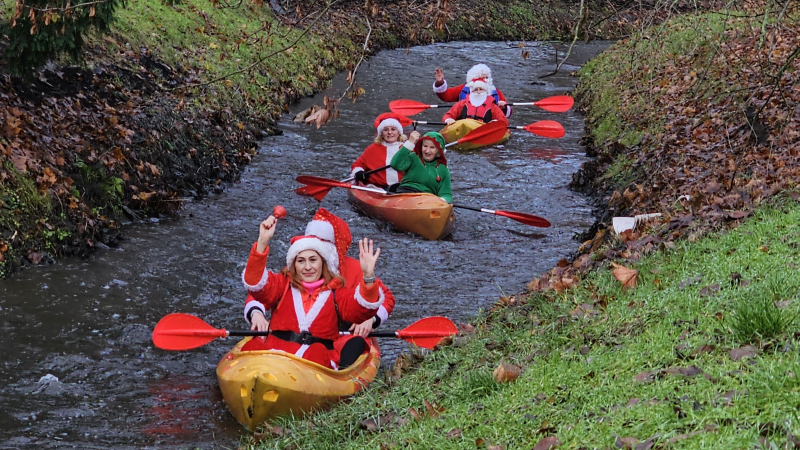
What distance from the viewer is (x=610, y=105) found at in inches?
674

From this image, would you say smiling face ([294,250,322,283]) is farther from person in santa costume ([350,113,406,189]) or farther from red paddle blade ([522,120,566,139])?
red paddle blade ([522,120,566,139])

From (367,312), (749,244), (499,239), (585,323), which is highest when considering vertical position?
(749,244)

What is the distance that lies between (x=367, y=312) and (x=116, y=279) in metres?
A: 3.21

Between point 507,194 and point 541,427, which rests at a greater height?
point 541,427

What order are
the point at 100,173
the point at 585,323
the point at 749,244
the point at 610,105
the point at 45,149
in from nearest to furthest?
the point at 585,323, the point at 749,244, the point at 45,149, the point at 100,173, the point at 610,105

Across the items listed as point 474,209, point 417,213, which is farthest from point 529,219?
point 417,213

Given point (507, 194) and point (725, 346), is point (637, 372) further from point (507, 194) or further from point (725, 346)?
point (507, 194)

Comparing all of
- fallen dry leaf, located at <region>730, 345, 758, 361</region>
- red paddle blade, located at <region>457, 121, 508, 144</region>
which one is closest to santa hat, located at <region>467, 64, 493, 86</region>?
red paddle blade, located at <region>457, 121, 508, 144</region>

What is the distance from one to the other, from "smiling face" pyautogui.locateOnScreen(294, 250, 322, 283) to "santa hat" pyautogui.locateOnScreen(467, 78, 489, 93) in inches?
433

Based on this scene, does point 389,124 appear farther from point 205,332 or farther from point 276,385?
point 276,385

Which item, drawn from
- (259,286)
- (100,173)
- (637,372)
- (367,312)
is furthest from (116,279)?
(637,372)

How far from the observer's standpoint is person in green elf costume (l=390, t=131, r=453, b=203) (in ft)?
40.7

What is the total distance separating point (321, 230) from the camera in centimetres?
715

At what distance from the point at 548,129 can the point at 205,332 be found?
10706 millimetres
